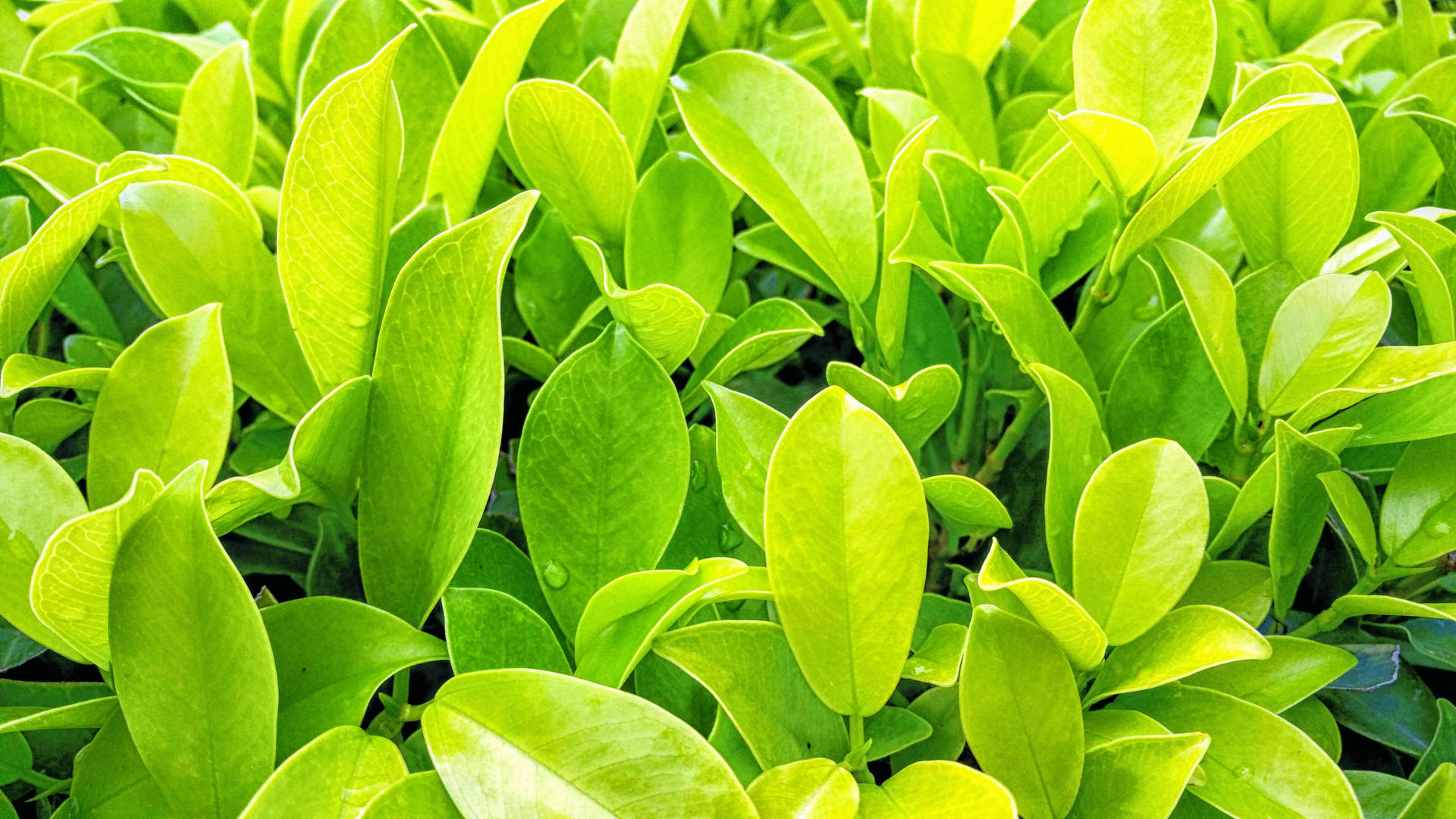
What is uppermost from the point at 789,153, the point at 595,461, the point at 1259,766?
the point at 789,153

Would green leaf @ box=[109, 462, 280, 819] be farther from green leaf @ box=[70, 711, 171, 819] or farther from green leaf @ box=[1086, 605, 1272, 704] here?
green leaf @ box=[1086, 605, 1272, 704]

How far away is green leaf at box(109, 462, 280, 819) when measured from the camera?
1.17 ft

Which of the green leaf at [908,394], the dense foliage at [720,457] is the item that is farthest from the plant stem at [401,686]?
the green leaf at [908,394]

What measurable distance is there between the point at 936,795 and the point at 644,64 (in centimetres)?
42

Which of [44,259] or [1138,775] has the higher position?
[44,259]

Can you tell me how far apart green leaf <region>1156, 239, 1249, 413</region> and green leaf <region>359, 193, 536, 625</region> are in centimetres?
29

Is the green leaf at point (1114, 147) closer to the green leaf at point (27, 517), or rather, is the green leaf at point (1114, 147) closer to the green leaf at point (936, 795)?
the green leaf at point (936, 795)

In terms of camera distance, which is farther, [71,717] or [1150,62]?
[1150,62]

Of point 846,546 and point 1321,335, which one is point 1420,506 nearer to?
point 1321,335

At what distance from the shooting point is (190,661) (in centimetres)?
37

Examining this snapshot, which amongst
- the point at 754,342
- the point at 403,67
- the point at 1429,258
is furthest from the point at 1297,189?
the point at 403,67

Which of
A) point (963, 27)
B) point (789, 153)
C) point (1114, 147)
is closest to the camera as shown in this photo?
point (1114, 147)

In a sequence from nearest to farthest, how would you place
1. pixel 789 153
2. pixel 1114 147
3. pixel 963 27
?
pixel 1114 147
pixel 789 153
pixel 963 27

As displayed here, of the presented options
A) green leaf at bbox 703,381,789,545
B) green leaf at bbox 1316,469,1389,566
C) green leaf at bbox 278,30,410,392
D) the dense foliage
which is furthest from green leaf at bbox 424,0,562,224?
green leaf at bbox 1316,469,1389,566
